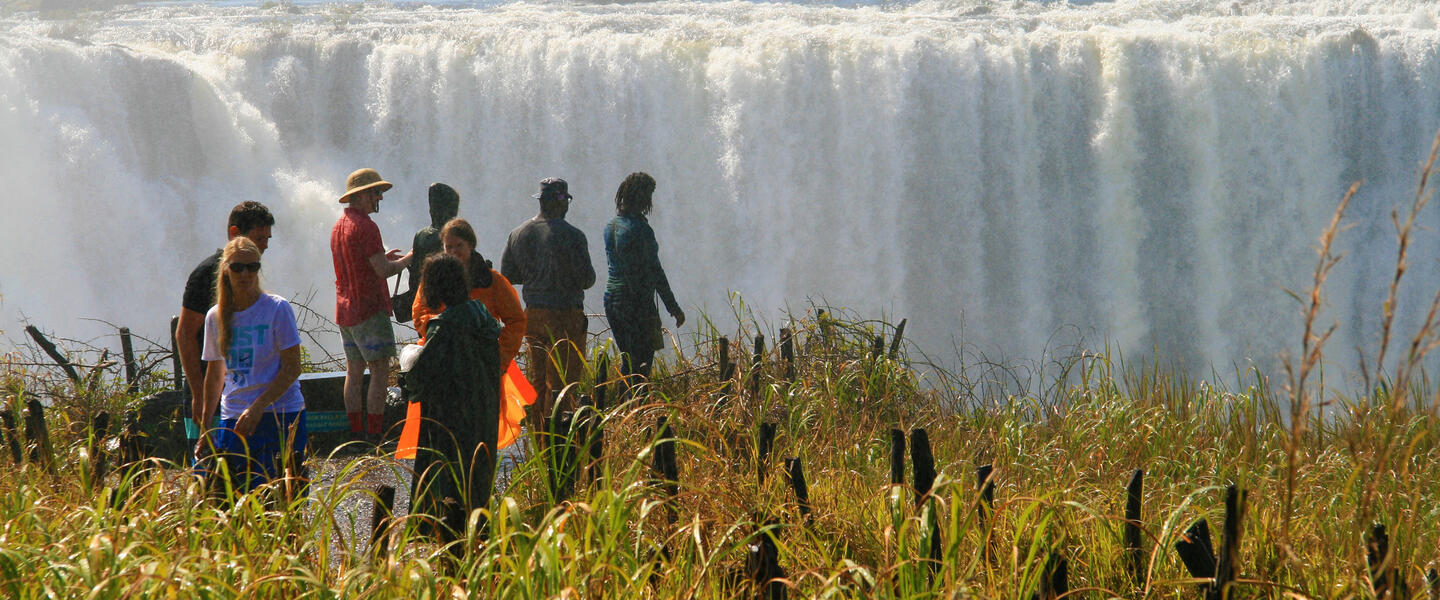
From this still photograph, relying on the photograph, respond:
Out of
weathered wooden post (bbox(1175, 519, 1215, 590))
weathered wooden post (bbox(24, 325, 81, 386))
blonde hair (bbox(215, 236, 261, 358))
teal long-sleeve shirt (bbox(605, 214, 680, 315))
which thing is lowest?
weathered wooden post (bbox(1175, 519, 1215, 590))

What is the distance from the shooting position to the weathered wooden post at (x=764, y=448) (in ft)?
11.5

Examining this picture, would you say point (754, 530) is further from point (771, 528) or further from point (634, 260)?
point (634, 260)

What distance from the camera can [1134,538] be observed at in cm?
285

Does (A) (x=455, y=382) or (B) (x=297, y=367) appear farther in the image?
(B) (x=297, y=367)

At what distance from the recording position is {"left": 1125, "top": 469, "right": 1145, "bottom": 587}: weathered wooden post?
2801mm

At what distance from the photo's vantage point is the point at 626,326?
5660 millimetres

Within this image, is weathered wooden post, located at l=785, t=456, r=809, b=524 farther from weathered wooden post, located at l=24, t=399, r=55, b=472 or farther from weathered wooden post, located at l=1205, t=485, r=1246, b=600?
weathered wooden post, located at l=24, t=399, r=55, b=472

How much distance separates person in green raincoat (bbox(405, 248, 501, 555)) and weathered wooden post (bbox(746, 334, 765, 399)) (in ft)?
5.94

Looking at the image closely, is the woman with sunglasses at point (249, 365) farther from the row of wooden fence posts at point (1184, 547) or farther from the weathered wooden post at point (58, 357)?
the weathered wooden post at point (58, 357)

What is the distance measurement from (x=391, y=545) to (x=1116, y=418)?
344 centimetres

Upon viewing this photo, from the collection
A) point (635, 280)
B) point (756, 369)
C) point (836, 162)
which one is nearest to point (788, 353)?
point (756, 369)

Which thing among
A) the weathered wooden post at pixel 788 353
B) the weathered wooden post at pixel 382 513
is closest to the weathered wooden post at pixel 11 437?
the weathered wooden post at pixel 382 513

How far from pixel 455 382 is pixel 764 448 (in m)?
1.02

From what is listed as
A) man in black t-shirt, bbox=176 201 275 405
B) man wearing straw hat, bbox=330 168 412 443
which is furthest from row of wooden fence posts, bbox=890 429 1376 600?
man wearing straw hat, bbox=330 168 412 443
